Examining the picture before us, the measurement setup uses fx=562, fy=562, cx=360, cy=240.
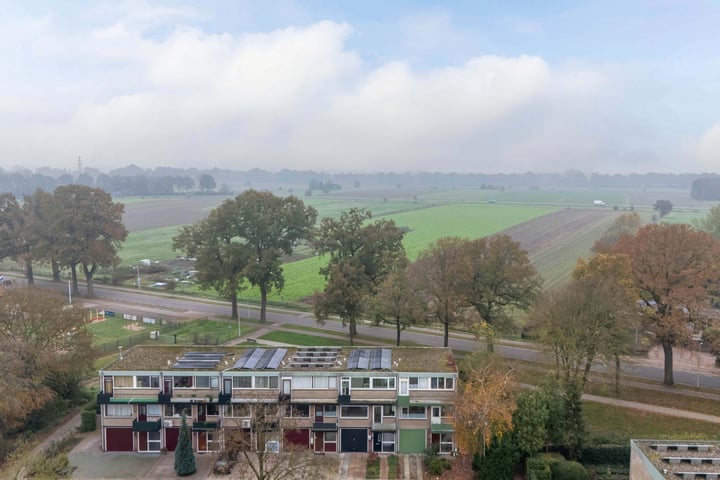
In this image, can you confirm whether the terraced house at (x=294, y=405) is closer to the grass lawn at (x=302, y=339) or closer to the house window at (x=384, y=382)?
the house window at (x=384, y=382)

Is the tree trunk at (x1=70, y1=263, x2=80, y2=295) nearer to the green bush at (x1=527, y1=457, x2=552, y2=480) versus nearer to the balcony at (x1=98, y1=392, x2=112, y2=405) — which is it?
the balcony at (x1=98, y1=392, x2=112, y2=405)

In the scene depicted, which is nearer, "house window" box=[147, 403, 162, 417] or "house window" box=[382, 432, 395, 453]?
"house window" box=[382, 432, 395, 453]

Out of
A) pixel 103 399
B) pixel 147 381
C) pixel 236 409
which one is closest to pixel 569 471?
pixel 236 409

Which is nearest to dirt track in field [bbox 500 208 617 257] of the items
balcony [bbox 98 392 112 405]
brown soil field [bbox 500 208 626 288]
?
brown soil field [bbox 500 208 626 288]

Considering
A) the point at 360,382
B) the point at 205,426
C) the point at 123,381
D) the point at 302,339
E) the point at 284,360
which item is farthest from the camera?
the point at 302,339

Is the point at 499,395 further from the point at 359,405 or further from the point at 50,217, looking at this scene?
the point at 50,217

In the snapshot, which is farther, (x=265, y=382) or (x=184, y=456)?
(x=265, y=382)

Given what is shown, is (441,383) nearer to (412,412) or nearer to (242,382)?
(412,412)

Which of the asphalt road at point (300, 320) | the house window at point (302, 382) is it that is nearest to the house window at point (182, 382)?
the house window at point (302, 382)
